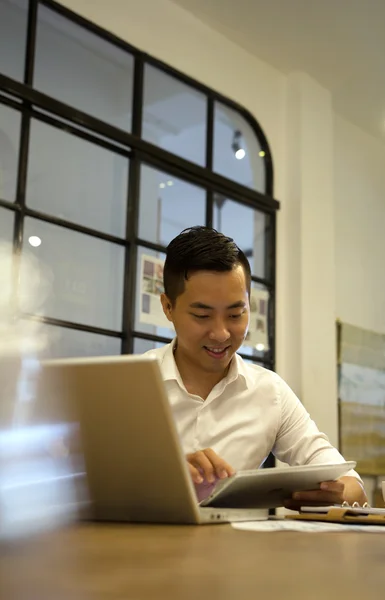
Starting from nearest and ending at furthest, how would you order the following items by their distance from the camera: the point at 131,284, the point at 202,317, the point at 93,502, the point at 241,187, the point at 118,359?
the point at 118,359
the point at 93,502
the point at 202,317
the point at 131,284
the point at 241,187

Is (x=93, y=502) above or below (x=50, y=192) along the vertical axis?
below

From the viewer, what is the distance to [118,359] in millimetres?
745

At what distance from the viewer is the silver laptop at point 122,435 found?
2.48 ft

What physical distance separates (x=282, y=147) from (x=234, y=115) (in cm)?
42

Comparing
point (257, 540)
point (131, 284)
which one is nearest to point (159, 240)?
point (131, 284)

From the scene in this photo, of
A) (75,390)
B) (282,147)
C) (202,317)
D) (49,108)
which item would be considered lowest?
(75,390)

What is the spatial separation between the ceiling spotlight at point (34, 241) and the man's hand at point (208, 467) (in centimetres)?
201

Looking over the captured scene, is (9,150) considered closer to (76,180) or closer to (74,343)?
(76,180)

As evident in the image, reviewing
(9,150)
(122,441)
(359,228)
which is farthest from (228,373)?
(359,228)

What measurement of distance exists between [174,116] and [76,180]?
0.84 meters

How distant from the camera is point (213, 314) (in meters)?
1.54

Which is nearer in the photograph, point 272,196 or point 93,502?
point 93,502

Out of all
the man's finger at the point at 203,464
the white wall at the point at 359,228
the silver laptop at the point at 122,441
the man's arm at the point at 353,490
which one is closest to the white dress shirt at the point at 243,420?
the man's arm at the point at 353,490

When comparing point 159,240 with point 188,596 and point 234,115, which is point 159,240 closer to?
point 234,115
